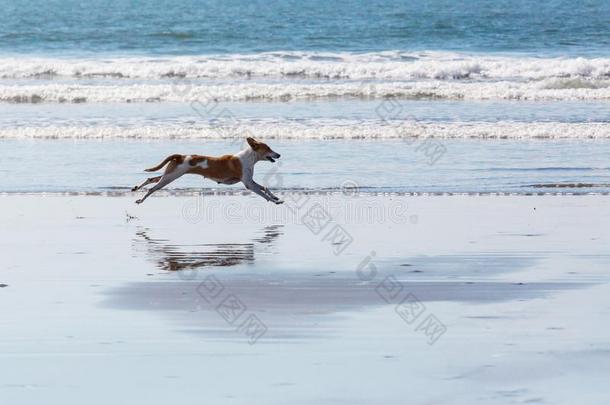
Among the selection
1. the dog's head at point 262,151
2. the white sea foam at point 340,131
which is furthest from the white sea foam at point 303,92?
the dog's head at point 262,151

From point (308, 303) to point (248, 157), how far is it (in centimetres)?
539

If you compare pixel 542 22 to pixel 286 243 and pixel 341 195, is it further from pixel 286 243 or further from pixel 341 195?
pixel 286 243

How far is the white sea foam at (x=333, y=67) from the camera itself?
1186 inches

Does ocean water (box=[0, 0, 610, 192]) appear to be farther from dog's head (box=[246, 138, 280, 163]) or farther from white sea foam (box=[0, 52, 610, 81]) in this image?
dog's head (box=[246, 138, 280, 163])

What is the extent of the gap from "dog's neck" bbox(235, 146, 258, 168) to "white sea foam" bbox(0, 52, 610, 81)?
16735 mm

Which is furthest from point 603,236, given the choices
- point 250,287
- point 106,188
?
point 106,188

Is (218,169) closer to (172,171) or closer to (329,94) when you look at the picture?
(172,171)

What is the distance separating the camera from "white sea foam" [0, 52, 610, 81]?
30.1 m

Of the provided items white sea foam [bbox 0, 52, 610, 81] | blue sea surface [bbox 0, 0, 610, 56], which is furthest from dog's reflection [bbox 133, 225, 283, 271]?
blue sea surface [bbox 0, 0, 610, 56]

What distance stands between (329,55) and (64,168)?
20.1 m

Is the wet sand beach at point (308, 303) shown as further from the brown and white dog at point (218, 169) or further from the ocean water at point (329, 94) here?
the ocean water at point (329, 94)

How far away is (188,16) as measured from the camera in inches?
Answer: 2147

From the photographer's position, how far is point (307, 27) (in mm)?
47969

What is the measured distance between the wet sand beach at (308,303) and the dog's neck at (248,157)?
554 millimetres
